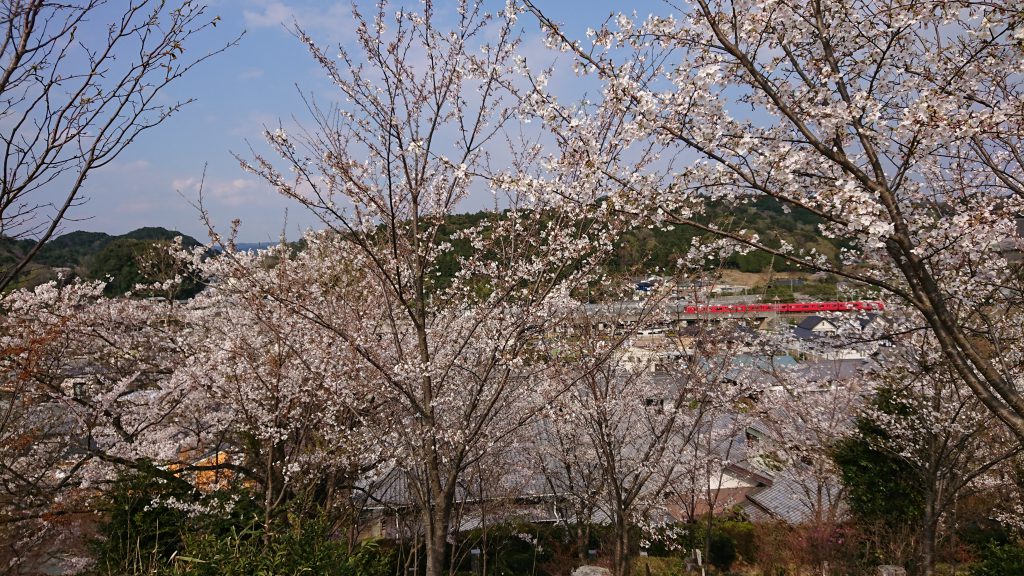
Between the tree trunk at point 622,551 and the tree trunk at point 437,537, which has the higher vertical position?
the tree trunk at point 437,537

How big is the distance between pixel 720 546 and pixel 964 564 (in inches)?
204

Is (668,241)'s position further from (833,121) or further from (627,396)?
(833,121)

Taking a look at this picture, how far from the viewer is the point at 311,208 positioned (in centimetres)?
462

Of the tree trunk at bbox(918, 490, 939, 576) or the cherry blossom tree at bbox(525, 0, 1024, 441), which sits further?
the tree trunk at bbox(918, 490, 939, 576)

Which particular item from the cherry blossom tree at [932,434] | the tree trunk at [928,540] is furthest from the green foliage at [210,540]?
the tree trunk at [928,540]

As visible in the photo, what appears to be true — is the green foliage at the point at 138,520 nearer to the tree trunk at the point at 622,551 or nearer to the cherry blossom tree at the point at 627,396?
the cherry blossom tree at the point at 627,396

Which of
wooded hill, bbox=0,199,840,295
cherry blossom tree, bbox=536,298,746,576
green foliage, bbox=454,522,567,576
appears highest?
wooded hill, bbox=0,199,840,295

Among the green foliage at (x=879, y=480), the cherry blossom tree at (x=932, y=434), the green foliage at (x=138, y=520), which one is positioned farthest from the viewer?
the green foliage at (x=879, y=480)

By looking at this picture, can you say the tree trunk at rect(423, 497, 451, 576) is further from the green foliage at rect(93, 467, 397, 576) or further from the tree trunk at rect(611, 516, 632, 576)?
the tree trunk at rect(611, 516, 632, 576)

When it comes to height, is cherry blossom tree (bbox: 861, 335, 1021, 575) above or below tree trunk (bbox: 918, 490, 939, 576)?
above

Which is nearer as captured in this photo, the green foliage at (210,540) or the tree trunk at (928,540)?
the green foliage at (210,540)

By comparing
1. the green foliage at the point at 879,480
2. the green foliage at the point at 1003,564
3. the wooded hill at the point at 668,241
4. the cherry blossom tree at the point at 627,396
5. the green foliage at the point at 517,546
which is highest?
the wooded hill at the point at 668,241

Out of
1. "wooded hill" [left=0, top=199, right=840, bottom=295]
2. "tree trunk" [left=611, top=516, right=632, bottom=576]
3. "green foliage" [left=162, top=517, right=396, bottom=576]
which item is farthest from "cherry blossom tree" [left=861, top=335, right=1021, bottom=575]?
"green foliage" [left=162, top=517, right=396, bottom=576]

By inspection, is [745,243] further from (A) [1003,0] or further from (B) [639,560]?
(B) [639,560]
